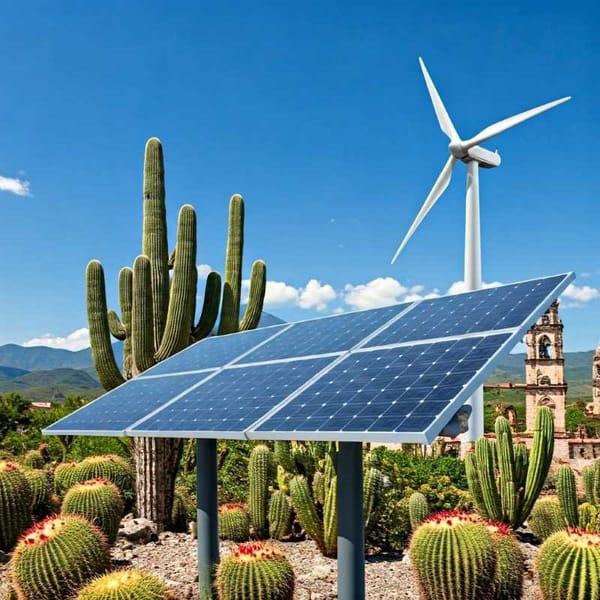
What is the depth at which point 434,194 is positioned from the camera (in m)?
19.9

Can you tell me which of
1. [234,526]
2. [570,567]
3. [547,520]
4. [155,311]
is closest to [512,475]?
[547,520]

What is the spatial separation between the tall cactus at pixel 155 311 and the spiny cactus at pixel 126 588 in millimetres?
6657

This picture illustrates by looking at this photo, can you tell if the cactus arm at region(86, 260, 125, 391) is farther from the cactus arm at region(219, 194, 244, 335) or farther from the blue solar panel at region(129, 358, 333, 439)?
the blue solar panel at region(129, 358, 333, 439)

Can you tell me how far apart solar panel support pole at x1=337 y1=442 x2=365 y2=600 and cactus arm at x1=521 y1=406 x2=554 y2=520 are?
7.74 metres

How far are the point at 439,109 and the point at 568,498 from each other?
1343 cm

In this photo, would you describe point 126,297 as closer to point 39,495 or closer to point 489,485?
point 39,495

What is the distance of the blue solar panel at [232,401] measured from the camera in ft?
20.5

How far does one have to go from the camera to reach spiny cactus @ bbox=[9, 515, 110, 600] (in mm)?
7844

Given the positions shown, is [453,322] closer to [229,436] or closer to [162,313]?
[229,436]

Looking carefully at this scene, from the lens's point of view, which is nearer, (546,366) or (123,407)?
(123,407)

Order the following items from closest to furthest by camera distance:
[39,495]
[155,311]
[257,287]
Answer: [39,495] → [155,311] → [257,287]

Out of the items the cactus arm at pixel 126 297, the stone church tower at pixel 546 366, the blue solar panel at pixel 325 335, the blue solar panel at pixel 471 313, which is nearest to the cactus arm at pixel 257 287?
the cactus arm at pixel 126 297

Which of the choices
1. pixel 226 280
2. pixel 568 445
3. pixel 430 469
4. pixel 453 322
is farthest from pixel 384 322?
pixel 568 445

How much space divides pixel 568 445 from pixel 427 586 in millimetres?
34610
